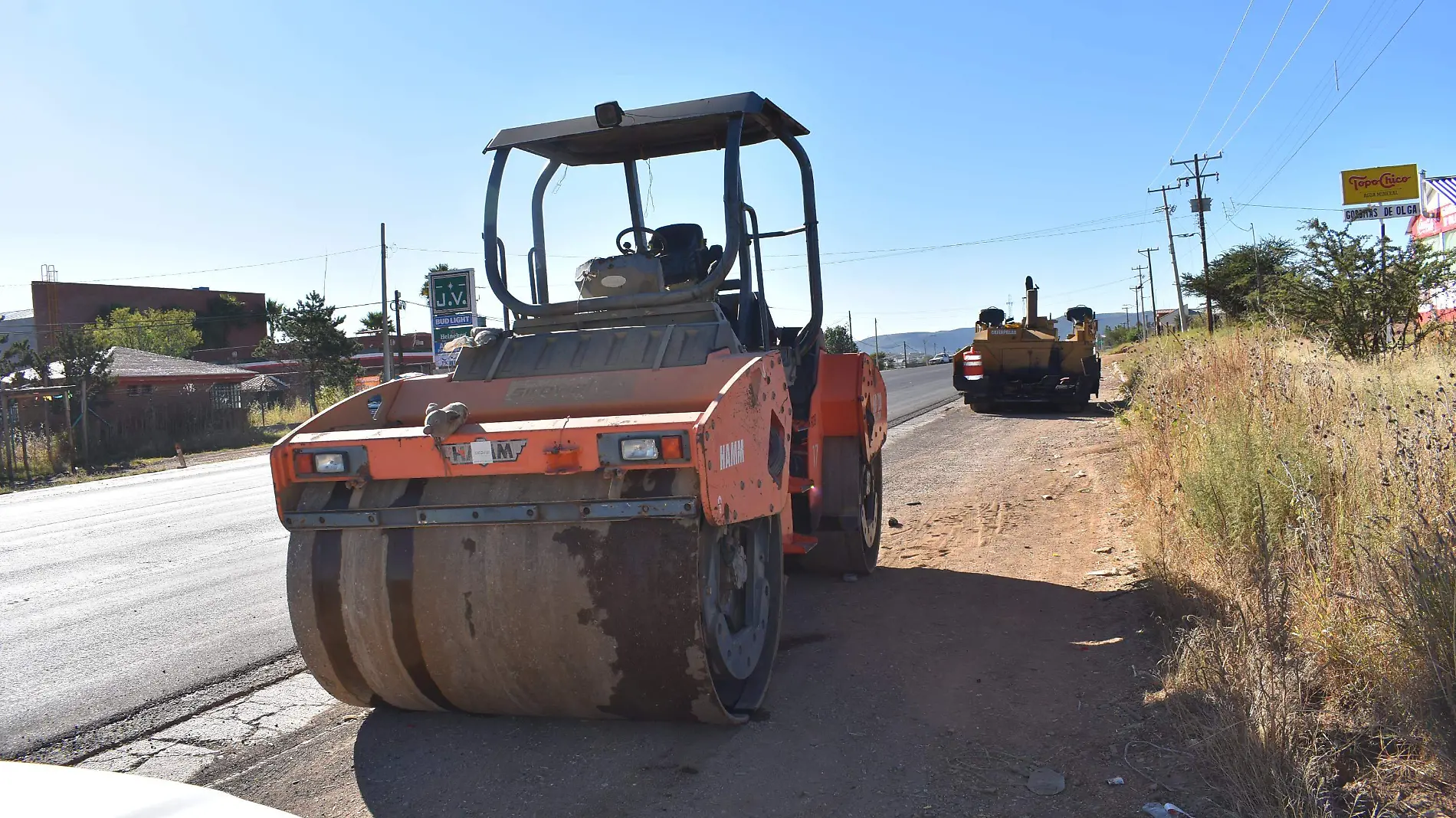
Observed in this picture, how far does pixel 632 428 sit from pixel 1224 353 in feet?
27.9

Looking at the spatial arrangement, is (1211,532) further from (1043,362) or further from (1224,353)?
(1043,362)

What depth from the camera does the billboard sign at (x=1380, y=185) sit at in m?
41.0

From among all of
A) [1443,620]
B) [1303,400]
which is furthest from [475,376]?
[1303,400]

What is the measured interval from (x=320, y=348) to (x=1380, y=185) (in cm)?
4166

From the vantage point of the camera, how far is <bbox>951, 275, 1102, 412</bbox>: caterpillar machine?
1948cm

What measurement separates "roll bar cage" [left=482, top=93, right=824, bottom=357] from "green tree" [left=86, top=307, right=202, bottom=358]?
50890 mm

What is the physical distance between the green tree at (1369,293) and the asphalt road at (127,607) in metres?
13.1

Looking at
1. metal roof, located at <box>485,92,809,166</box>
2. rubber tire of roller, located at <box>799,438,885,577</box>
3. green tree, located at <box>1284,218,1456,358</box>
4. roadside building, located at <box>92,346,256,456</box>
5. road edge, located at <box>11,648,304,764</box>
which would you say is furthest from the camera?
roadside building, located at <box>92,346,256,456</box>

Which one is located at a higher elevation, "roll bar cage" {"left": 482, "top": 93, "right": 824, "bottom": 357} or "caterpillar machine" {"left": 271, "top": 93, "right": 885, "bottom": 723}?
"roll bar cage" {"left": 482, "top": 93, "right": 824, "bottom": 357}

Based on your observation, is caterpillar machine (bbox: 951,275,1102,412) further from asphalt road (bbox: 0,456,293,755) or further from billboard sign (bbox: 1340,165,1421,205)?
billboard sign (bbox: 1340,165,1421,205)

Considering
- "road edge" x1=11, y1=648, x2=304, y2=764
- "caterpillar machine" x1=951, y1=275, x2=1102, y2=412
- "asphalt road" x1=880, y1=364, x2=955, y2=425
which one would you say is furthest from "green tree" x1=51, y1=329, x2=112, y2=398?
"road edge" x1=11, y1=648, x2=304, y2=764

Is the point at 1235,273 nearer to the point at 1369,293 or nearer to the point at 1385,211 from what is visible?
the point at 1385,211

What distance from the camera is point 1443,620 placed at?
348cm

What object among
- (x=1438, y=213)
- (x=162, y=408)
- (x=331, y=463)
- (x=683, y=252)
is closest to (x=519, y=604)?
(x=331, y=463)
